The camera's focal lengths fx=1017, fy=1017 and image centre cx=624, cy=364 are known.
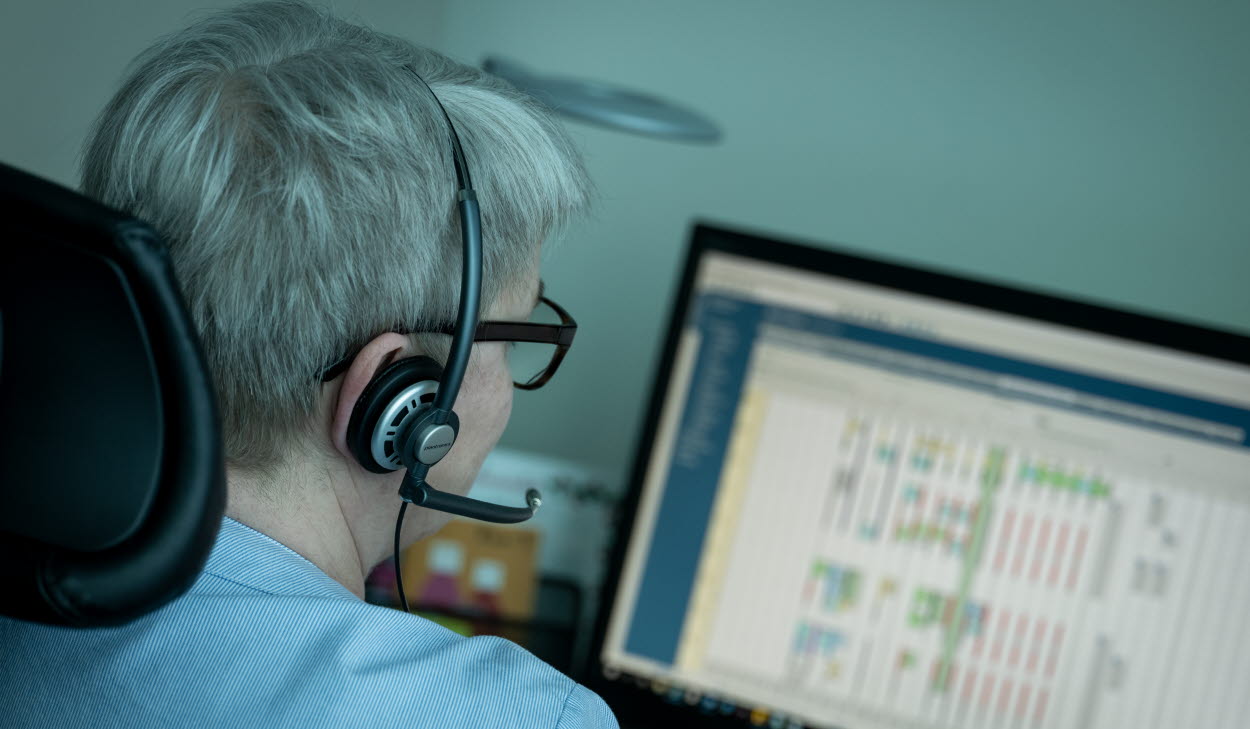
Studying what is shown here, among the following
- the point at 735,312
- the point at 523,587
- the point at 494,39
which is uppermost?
the point at 494,39

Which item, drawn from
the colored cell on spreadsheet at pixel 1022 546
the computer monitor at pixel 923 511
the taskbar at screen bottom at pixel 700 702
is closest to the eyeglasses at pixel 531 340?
the computer monitor at pixel 923 511

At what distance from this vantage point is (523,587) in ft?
3.74

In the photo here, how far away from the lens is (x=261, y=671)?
0.48 metres

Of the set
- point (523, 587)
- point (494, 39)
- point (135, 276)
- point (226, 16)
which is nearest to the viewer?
point (135, 276)

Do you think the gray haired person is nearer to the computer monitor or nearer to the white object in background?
the computer monitor

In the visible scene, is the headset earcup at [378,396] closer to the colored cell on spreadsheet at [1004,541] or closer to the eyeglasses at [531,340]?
the eyeglasses at [531,340]

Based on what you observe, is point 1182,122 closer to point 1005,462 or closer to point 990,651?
point 1005,462

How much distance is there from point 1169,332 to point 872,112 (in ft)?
1.47

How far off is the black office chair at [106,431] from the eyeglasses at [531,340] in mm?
196

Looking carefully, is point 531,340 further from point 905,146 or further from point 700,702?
point 905,146

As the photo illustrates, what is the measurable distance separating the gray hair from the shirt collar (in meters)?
0.05

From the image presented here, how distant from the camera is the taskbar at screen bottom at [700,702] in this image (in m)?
0.99

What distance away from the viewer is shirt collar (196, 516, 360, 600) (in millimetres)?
521

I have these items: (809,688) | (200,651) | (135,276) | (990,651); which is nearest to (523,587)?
(809,688)
